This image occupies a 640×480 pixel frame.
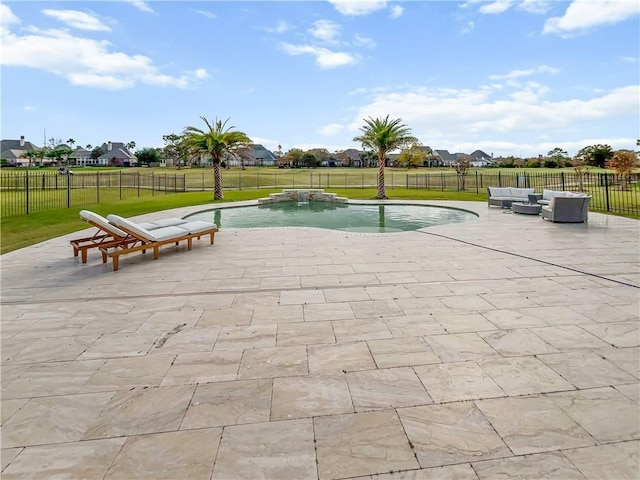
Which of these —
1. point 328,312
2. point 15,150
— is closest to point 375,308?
point 328,312

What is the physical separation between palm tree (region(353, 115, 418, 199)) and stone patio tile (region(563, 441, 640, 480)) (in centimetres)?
1925

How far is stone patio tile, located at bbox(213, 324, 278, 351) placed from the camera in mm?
3266

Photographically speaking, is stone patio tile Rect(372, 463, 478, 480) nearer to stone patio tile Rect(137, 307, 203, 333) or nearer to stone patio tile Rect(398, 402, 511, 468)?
stone patio tile Rect(398, 402, 511, 468)

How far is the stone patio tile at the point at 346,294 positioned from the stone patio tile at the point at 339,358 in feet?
3.92

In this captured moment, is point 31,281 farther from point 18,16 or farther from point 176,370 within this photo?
point 18,16

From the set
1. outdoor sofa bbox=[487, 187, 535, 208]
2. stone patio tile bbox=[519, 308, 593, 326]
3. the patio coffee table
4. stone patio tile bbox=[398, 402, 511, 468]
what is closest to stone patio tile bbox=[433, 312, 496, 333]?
stone patio tile bbox=[519, 308, 593, 326]

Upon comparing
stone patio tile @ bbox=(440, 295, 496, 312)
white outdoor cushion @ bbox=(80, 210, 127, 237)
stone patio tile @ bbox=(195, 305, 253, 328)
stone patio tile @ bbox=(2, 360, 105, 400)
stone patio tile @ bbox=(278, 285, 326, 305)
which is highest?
white outdoor cushion @ bbox=(80, 210, 127, 237)

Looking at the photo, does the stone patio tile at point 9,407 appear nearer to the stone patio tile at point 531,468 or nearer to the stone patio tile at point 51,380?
the stone patio tile at point 51,380

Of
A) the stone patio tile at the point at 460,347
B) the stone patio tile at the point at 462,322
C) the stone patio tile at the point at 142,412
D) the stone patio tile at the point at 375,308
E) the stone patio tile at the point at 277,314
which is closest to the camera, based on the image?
the stone patio tile at the point at 142,412

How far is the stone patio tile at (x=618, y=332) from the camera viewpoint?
127 inches

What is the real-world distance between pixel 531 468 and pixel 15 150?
105 metres

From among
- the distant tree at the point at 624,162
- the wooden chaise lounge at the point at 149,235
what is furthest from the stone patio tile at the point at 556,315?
the distant tree at the point at 624,162

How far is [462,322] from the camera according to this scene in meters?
3.72

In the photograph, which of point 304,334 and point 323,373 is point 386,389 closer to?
point 323,373
